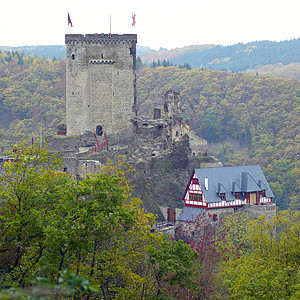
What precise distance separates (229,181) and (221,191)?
1.94 metres

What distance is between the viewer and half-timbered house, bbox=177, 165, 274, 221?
149 ft

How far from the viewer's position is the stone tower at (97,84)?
5366 cm

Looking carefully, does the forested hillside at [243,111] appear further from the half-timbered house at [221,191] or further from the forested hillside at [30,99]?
the half-timbered house at [221,191]

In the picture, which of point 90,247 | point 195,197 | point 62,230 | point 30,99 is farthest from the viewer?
point 30,99

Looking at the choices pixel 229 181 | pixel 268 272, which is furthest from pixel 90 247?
pixel 229 181

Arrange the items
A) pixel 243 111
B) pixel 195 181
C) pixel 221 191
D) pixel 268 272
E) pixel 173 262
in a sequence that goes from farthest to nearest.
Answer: pixel 243 111 → pixel 195 181 → pixel 221 191 → pixel 268 272 → pixel 173 262

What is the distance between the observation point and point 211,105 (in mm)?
121500

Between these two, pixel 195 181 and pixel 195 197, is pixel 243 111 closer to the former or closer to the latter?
pixel 195 181

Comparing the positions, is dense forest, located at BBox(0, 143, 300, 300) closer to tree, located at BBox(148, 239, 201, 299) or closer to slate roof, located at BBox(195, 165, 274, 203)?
tree, located at BBox(148, 239, 201, 299)

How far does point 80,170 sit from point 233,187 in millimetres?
12483

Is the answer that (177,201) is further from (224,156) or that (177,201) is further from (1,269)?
(224,156)

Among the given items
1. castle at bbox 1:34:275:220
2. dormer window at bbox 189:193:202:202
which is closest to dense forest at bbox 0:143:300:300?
dormer window at bbox 189:193:202:202

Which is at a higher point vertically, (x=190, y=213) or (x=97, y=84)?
(x=97, y=84)

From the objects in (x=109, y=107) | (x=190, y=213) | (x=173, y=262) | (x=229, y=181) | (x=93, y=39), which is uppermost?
(x=93, y=39)
